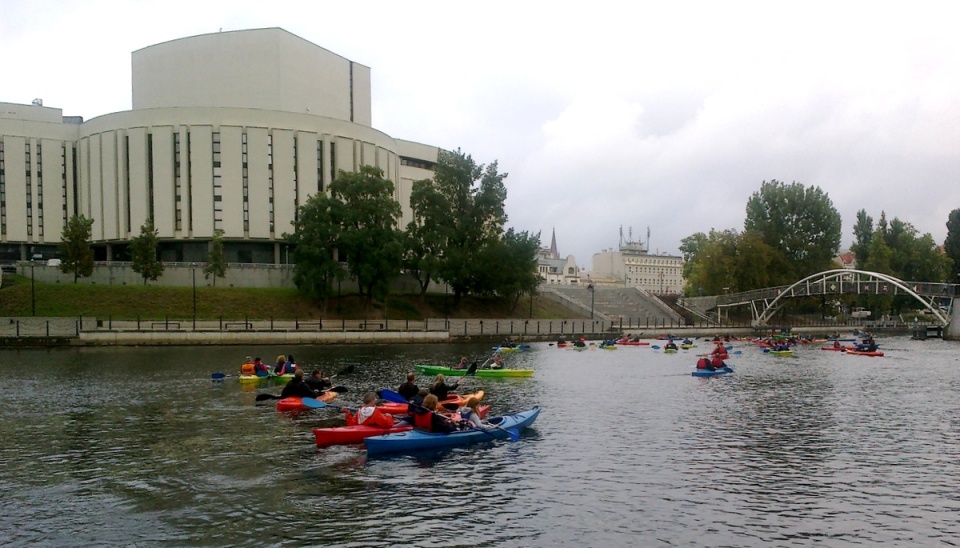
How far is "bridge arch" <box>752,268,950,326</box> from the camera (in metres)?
97.5

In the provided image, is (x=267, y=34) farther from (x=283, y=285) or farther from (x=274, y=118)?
(x=283, y=285)

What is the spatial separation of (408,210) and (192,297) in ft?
166

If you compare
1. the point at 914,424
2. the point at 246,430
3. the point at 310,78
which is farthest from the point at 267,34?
the point at 914,424

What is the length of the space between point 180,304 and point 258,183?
78.1ft

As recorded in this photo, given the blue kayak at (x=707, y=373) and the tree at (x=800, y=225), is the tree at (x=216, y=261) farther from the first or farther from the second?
the tree at (x=800, y=225)

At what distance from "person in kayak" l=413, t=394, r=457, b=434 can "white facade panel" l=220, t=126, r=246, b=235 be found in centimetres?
7711

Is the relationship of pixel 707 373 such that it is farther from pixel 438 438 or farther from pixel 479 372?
pixel 438 438

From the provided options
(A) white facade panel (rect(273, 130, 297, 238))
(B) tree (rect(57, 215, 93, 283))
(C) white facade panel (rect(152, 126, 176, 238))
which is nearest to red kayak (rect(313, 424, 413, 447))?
(B) tree (rect(57, 215, 93, 283))

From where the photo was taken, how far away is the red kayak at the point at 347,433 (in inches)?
940

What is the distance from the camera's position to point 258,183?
9675cm

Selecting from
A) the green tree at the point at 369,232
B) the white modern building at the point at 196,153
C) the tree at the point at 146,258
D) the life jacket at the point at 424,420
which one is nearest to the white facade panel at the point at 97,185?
the white modern building at the point at 196,153

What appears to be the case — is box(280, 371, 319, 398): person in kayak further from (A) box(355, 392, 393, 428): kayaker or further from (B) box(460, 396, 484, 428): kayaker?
(B) box(460, 396, 484, 428): kayaker

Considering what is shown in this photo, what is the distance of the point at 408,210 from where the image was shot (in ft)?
413

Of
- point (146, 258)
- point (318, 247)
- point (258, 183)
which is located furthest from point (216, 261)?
point (258, 183)
